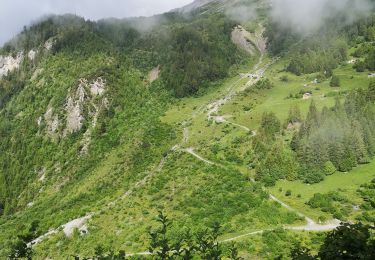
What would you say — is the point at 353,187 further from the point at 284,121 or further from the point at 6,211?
the point at 6,211

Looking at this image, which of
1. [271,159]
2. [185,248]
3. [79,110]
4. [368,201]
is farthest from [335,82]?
[185,248]

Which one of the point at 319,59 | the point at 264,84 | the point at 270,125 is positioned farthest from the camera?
the point at 319,59

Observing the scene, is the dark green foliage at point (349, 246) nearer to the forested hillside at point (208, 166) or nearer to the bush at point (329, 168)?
the forested hillside at point (208, 166)

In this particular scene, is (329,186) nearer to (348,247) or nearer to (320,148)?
(320,148)

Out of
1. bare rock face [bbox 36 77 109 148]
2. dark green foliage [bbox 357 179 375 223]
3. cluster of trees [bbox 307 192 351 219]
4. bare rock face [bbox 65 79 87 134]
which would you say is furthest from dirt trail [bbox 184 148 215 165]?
bare rock face [bbox 65 79 87 134]

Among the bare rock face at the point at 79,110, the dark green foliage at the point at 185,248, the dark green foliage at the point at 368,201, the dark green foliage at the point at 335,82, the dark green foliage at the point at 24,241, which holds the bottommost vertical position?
the dark green foliage at the point at 368,201

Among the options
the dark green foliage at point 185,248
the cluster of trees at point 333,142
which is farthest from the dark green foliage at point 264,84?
the dark green foliage at point 185,248

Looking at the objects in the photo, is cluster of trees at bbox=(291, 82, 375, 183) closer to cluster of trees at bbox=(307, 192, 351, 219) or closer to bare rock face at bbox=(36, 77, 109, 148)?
cluster of trees at bbox=(307, 192, 351, 219)

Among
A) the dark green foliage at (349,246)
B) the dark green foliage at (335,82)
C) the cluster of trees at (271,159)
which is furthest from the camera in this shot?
the dark green foliage at (335,82)

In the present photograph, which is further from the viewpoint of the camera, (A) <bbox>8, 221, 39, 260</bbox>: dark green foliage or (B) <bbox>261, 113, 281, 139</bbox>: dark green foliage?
(B) <bbox>261, 113, 281, 139</bbox>: dark green foliage

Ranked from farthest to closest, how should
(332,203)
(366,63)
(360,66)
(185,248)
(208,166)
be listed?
(360,66) < (366,63) < (208,166) < (332,203) < (185,248)

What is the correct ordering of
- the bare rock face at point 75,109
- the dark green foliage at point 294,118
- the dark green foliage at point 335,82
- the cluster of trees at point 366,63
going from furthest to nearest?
the bare rock face at point 75,109
the cluster of trees at point 366,63
the dark green foliage at point 335,82
the dark green foliage at point 294,118

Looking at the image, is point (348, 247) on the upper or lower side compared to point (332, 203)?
upper
